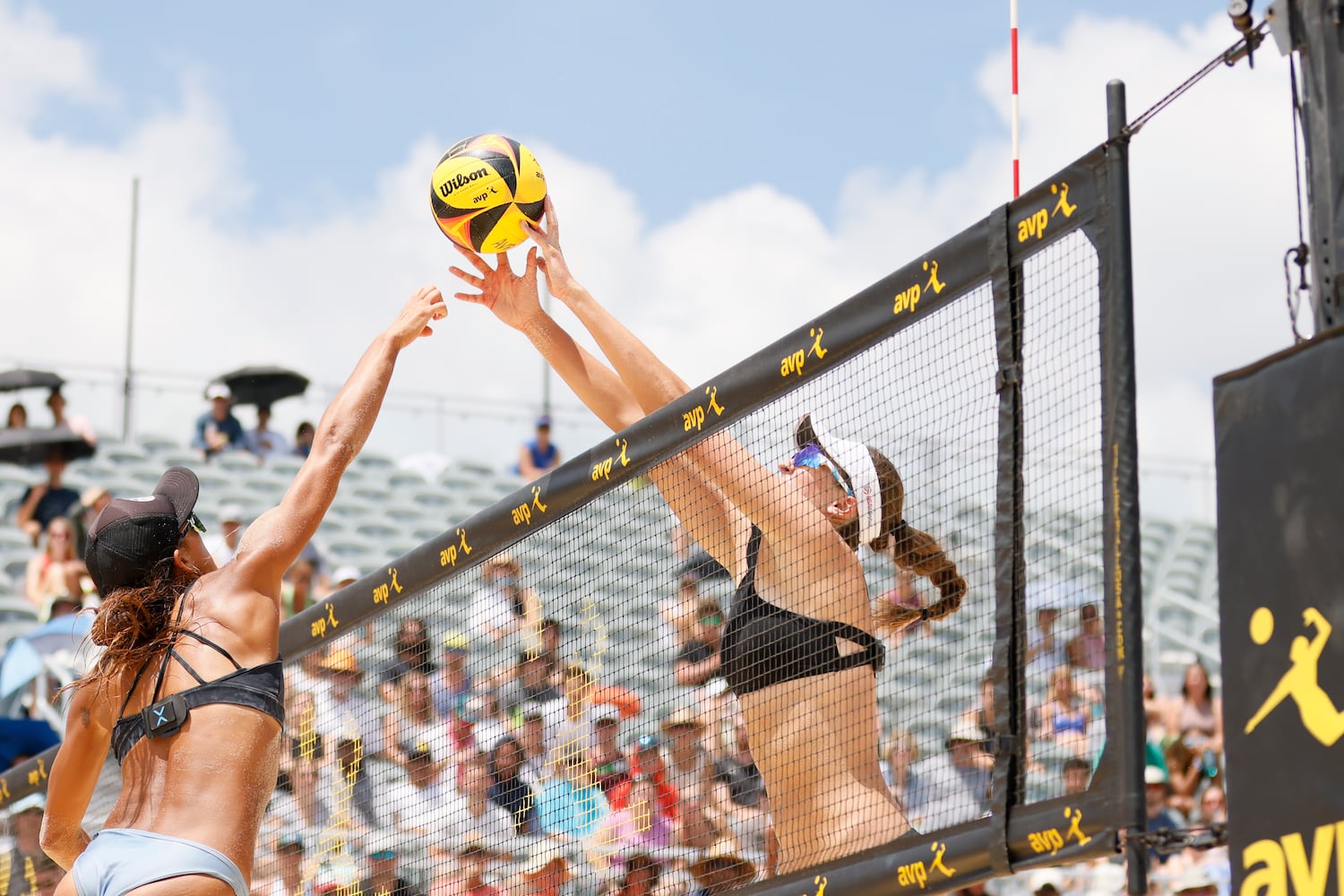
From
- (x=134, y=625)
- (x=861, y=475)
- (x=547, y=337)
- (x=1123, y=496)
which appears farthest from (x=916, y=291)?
(x=134, y=625)

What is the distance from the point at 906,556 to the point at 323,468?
1439 millimetres

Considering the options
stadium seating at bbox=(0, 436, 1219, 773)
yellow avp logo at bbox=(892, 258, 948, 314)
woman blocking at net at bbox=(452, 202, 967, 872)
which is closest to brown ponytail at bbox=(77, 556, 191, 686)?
woman blocking at net at bbox=(452, 202, 967, 872)

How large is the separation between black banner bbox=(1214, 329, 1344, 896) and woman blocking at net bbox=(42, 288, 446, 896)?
205cm

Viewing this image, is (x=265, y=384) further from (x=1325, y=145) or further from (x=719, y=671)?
(x=1325, y=145)

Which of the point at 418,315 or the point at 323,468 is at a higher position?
Result: the point at 418,315

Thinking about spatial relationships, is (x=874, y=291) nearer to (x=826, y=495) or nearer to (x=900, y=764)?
(x=826, y=495)

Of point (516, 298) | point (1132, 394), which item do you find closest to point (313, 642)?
point (516, 298)

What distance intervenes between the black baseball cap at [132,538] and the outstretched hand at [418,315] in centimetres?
73

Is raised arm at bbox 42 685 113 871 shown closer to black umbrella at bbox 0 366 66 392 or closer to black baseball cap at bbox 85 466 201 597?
black baseball cap at bbox 85 466 201 597

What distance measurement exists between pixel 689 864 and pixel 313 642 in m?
1.45

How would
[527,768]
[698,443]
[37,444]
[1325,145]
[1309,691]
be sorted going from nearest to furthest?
[1309,691]
[1325,145]
[698,443]
[527,768]
[37,444]

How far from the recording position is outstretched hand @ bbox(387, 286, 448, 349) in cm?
436

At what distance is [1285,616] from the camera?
2.69 meters

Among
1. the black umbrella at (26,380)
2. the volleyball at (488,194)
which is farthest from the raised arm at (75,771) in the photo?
the black umbrella at (26,380)
